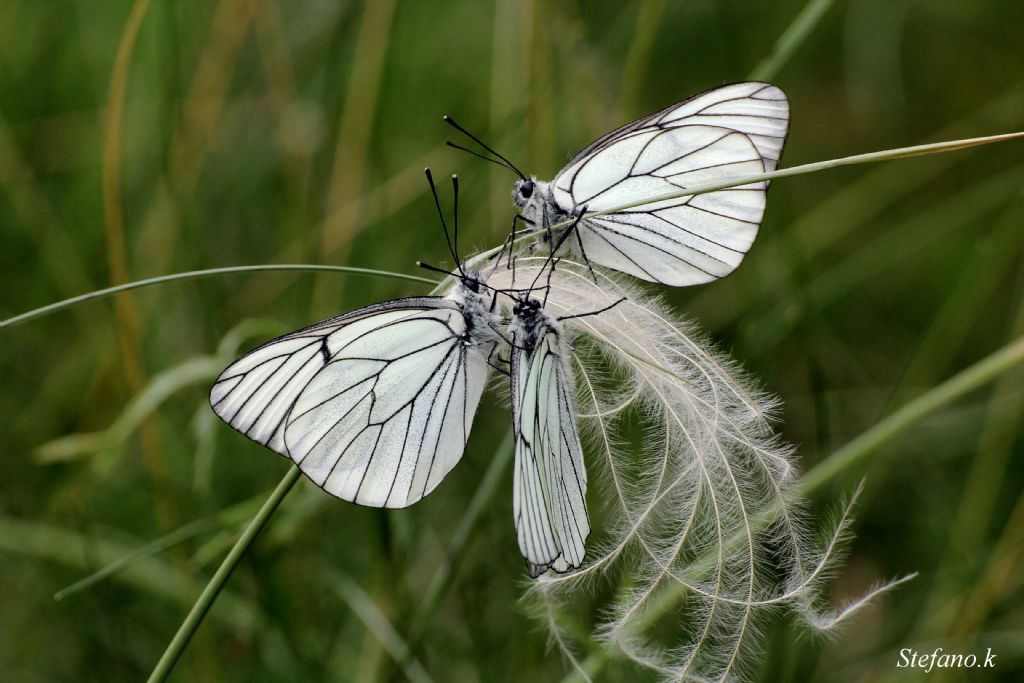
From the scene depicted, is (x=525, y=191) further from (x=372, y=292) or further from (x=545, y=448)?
(x=372, y=292)

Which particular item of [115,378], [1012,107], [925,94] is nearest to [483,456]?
[115,378]

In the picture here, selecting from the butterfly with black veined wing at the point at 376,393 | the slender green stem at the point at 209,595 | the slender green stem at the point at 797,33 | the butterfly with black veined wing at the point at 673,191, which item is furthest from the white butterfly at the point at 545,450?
the slender green stem at the point at 797,33

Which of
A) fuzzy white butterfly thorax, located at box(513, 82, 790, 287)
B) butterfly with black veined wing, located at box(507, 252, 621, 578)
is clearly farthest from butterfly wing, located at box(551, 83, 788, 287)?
butterfly with black veined wing, located at box(507, 252, 621, 578)

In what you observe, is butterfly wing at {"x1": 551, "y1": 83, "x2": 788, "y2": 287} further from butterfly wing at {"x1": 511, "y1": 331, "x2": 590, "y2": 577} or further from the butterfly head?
butterfly wing at {"x1": 511, "y1": 331, "x2": 590, "y2": 577}

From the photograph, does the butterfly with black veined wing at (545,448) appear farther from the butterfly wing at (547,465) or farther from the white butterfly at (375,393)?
the white butterfly at (375,393)

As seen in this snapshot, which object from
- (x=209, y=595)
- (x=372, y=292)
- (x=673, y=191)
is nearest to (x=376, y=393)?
(x=209, y=595)

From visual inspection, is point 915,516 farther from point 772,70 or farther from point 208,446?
point 208,446
